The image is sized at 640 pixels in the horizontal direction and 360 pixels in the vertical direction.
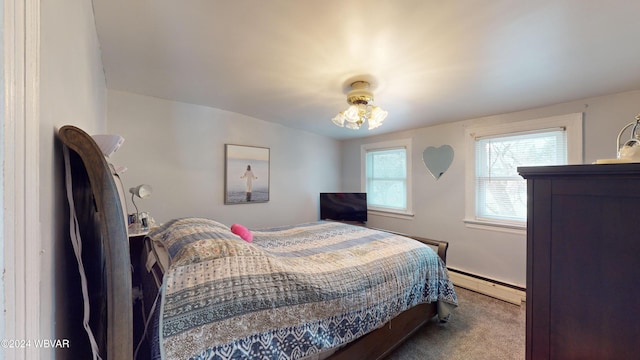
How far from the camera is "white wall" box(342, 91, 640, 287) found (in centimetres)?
226

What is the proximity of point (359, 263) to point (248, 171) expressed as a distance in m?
2.38

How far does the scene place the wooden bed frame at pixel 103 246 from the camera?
613mm

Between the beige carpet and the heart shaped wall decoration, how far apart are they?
169cm

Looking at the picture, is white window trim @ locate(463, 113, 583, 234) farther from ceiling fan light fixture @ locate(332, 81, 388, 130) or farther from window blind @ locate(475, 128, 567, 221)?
ceiling fan light fixture @ locate(332, 81, 388, 130)

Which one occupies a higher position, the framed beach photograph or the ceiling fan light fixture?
the ceiling fan light fixture

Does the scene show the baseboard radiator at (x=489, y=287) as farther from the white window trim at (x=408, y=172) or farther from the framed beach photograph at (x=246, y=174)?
the framed beach photograph at (x=246, y=174)

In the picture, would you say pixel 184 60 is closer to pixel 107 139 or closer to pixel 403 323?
pixel 107 139

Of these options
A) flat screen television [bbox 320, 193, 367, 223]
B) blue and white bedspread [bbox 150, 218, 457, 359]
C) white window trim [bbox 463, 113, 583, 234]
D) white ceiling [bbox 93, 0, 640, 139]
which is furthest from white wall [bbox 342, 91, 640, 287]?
blue and white bedspread [bbox 150, 218, 457, 359]

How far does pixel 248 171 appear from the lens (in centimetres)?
357

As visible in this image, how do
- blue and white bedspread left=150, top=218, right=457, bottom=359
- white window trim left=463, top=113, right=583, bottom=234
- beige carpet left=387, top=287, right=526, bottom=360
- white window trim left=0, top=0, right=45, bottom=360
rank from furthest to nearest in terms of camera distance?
white window trim left=463, top=113, right=583, bottom=234, beige carpet left=387, top=287, right=526, bottom=360, blue and white bedspread left=150, top=218, right=457, bottom=359, white window trim left=0, top=0, right=45, bottom=360

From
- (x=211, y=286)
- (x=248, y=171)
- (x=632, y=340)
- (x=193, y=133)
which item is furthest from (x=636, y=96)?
(x=193, y=133)

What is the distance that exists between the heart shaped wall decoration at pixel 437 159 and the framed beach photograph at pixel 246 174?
2403 millimetres

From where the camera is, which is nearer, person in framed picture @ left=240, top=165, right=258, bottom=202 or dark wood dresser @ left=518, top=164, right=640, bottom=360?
dark wood dresser @ left=518, top=164, right=640, bottom=360

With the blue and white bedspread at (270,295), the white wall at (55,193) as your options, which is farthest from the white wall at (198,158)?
the white wall at (55,193)
